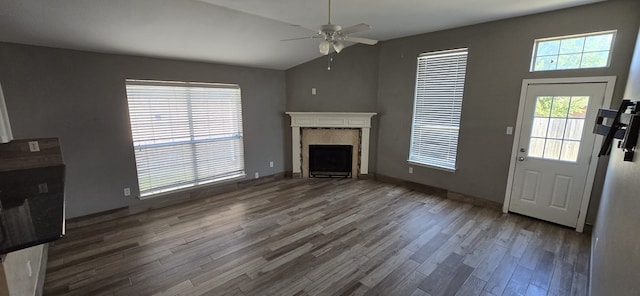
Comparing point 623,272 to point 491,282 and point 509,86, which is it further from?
point 509,86

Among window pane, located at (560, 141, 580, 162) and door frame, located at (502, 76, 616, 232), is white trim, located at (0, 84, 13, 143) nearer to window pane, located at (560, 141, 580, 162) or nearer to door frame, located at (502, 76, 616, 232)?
door frame, located at (502, 76, 616, 232)

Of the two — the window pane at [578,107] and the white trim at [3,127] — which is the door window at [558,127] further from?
the white trim at [3,127]

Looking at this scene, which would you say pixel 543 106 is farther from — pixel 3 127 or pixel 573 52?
pixel 3 127

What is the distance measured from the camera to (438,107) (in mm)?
4293

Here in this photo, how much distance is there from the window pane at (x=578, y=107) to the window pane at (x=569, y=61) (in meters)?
0.39

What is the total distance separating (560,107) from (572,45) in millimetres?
743

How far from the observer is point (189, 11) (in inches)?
108

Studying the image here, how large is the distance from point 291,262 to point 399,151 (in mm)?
3172

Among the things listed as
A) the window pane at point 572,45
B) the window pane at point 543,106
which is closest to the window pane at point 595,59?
the window pane at point 572,45

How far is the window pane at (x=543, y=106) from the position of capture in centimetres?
326

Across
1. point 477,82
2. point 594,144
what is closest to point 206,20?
point 477,82

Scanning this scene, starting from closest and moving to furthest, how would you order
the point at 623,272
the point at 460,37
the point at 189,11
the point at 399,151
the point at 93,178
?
the point at 623,272, the point at 189,11, the point at 93,178, the point at 460,37, the point at 399,151

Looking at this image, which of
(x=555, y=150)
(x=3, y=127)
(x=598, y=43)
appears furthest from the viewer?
(x=555, y=150)

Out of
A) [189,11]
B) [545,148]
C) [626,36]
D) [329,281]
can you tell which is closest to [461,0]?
[626,36]
